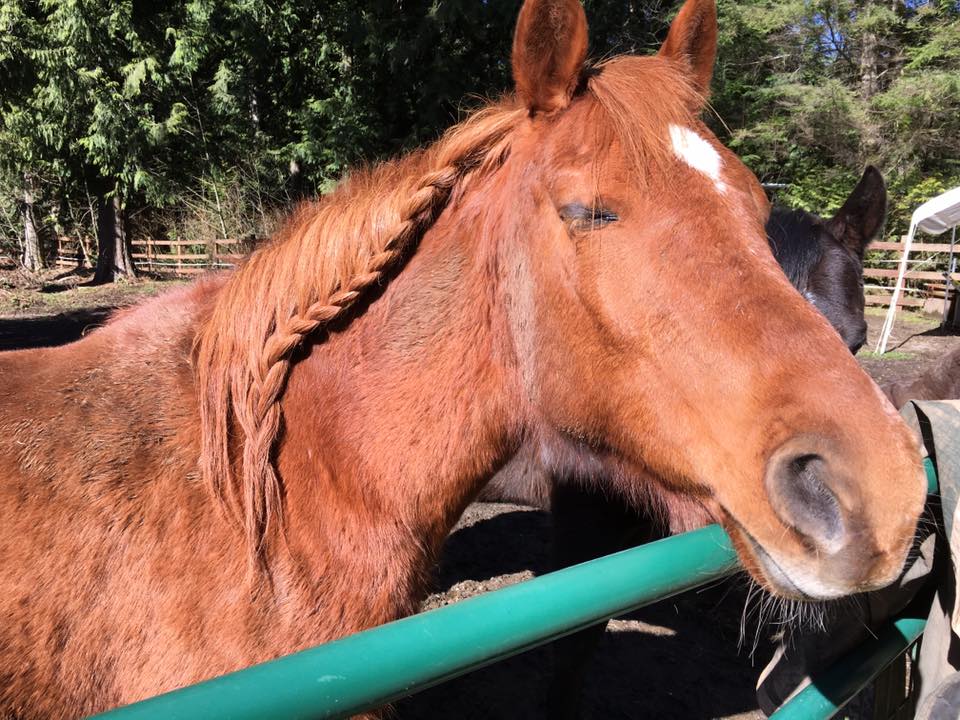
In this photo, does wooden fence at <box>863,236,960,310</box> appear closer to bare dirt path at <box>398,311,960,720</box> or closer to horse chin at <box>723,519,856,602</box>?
bare dirt path at <box>398,311,960,720</box>

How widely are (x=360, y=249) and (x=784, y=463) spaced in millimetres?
1129

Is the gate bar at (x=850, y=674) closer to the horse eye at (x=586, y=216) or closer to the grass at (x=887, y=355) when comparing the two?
the horse eye at (x=586, y=216)

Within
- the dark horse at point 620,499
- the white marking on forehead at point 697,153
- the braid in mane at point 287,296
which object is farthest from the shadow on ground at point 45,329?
the white marking on forehead at point 697,153

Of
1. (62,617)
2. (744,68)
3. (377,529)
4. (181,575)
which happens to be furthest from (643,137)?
(744,68)

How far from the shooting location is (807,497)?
1.07 m

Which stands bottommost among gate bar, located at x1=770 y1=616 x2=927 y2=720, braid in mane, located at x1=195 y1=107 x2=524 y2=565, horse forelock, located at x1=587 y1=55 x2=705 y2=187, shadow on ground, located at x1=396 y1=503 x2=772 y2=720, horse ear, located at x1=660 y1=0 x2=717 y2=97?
shadow on ground, located at x1=396 y1=503 x2=772 y2=720

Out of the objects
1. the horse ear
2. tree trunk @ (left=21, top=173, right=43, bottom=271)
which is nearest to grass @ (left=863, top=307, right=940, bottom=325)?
the horse ear

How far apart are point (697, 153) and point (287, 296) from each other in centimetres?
111

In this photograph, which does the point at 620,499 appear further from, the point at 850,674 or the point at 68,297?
the point at 68,297

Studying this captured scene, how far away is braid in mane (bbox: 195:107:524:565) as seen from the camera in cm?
→ 148

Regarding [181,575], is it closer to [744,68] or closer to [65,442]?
[65,442]

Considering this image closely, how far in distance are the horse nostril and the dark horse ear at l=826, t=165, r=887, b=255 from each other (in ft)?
12.1

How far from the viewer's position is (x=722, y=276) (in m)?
1.23

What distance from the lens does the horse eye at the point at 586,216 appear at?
1.35 meters
